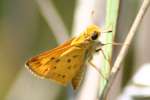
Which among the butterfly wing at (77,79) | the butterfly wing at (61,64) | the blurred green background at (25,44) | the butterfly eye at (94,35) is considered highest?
the butterfly eye at (94,35)

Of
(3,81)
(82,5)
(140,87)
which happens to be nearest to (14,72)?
(3,81)

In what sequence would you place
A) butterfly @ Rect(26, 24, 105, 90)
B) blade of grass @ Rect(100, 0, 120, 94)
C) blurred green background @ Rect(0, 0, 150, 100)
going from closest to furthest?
blade of grass @ Rect(100, 0, 120, 94)
butterfly @ Rect(26, 24, 105, 90)
blurred green background @ Rect(0, 0, 150, 100)

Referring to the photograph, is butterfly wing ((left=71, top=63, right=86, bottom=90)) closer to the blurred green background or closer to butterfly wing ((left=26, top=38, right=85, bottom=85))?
butterfly wing ((left=26, top=38, right=85, bottom=85))

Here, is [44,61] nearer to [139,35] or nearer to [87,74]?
[87,74]

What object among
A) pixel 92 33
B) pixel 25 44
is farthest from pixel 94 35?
pixel 25 44

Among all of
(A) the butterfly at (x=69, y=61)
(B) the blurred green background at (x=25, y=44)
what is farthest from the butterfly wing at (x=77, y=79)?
(B) the blurred green background at (x=25, y=44)

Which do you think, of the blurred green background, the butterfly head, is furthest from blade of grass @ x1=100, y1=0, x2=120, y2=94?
the blurred green background

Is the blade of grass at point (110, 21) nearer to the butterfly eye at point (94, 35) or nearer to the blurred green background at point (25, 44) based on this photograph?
the butterfly eye at point (94, 35)

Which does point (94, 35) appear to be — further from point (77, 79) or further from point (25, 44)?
point (25, 44)
